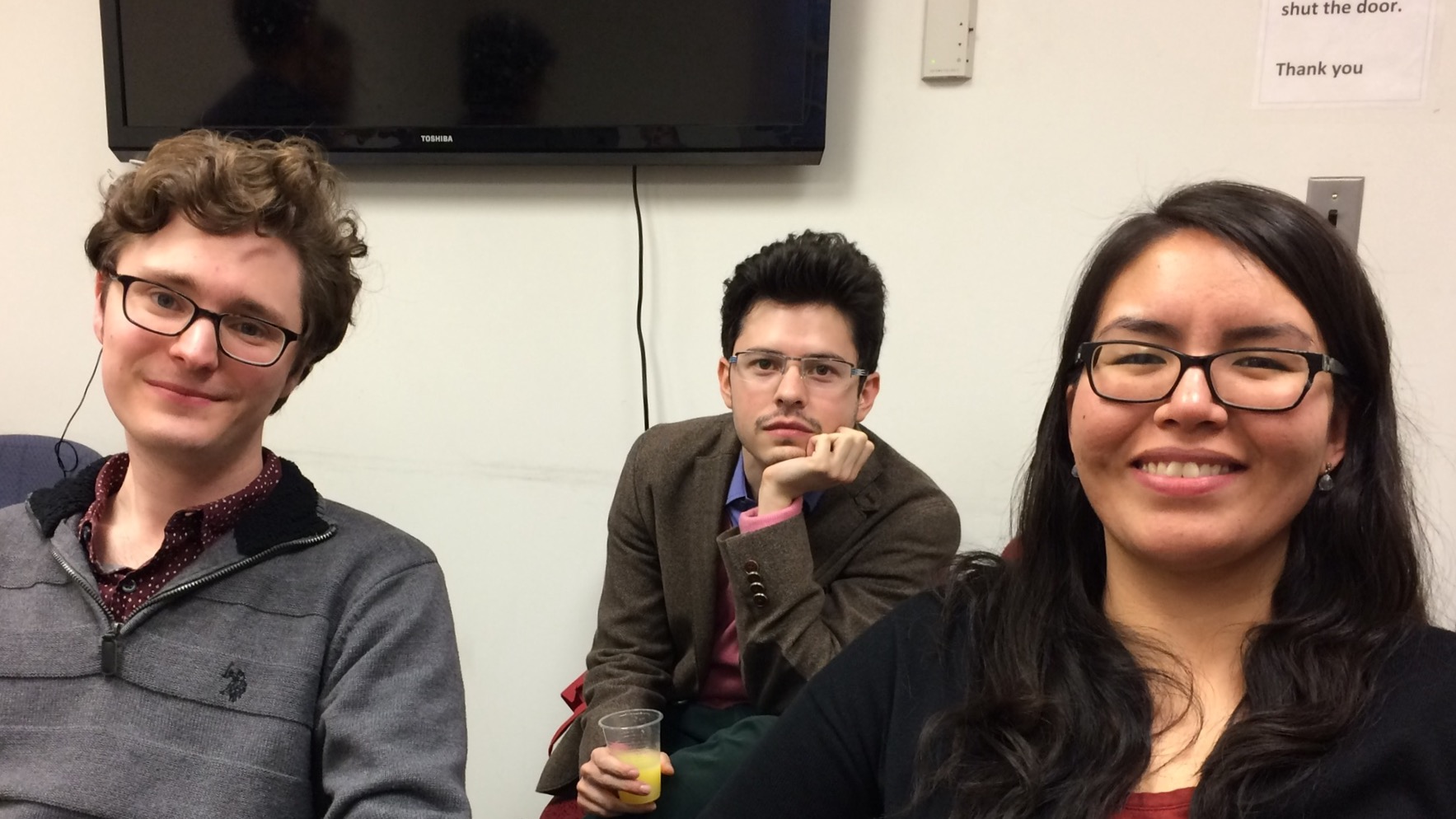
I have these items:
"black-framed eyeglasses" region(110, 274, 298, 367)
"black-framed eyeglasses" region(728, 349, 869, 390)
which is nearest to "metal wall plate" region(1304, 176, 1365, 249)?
"black-framed eyeglasses" region(728, 349, 869, 390)

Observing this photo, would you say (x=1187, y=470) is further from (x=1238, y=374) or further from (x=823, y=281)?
(x=823, y=281)

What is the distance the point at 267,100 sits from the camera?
6.96 ft

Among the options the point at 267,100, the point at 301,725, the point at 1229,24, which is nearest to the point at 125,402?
the point at 301,725

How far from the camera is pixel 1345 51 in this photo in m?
1.72

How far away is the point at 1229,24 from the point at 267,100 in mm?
1990

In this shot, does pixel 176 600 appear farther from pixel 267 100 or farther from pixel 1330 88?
pixel 1330 88

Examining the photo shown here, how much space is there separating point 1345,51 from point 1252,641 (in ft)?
4.25

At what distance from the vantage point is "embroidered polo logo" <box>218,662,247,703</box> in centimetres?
109

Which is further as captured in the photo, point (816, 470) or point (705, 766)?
point (816, 470)

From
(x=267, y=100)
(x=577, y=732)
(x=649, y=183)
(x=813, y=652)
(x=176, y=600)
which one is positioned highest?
(x=267, y=100)

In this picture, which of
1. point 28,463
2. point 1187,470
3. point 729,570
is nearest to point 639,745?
point 729,570

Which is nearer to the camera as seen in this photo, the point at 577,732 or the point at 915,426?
the point at 577,732

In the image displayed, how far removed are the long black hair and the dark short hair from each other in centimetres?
57

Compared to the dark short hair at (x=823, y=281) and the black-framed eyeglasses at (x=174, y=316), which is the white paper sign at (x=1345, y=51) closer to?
the dark short hair at (x=823, y=281)
